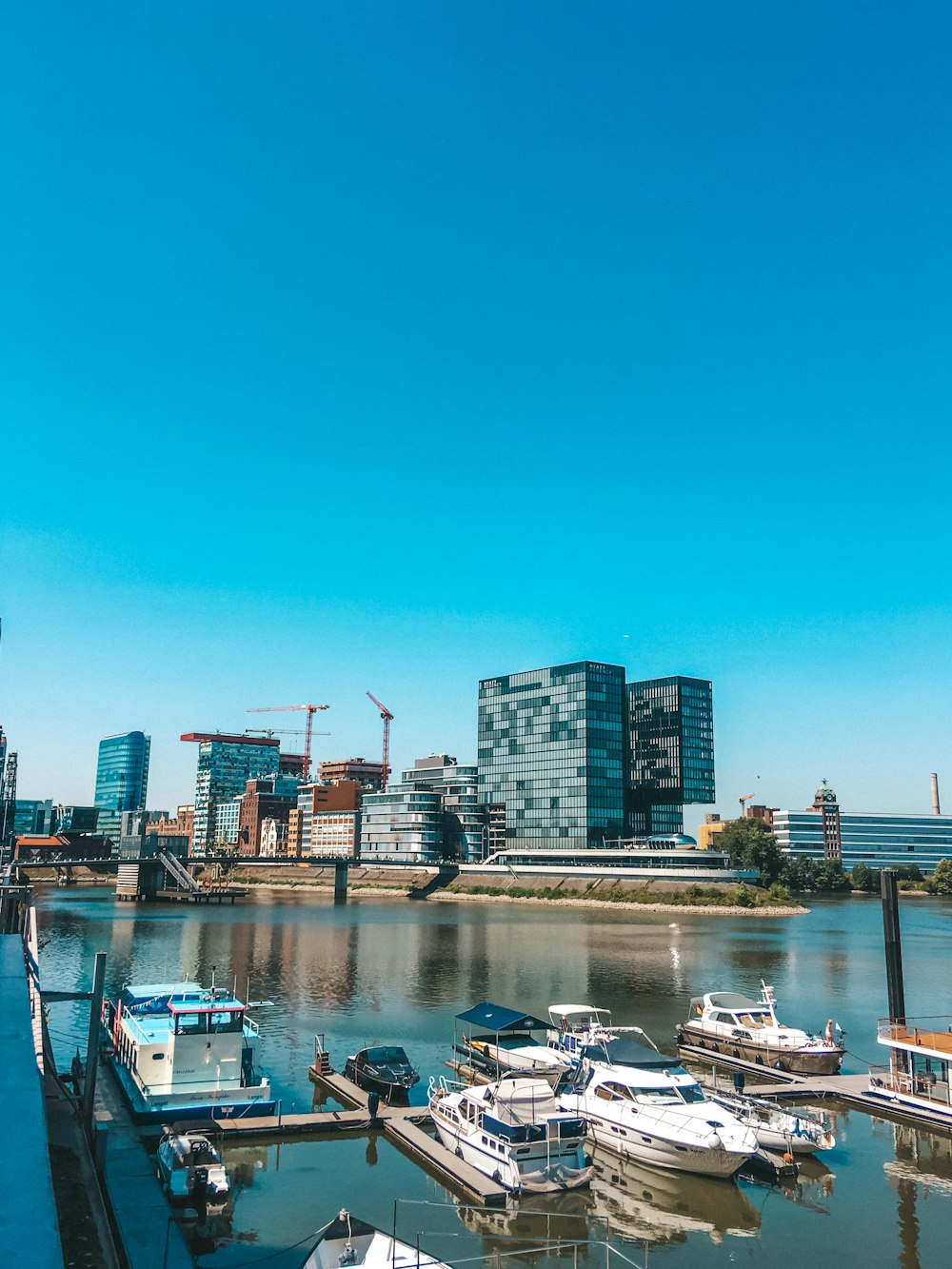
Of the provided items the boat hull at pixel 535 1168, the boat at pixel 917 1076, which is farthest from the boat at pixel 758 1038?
the boat hull at pixel 535 1168

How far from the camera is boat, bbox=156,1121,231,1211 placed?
88.0ft

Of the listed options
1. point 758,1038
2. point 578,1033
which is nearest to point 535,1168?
point 578,1033

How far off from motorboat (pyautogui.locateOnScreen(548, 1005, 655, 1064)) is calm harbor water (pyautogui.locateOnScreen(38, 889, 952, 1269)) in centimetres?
406

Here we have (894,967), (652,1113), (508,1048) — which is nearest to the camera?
(652,1113)

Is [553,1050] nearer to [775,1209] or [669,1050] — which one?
[669,1050]

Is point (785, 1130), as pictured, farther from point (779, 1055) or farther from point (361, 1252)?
point (361, 1252)

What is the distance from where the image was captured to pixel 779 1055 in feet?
145

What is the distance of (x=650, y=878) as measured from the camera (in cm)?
18500

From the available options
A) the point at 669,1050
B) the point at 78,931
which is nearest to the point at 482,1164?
the point at 669,1050

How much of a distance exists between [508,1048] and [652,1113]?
13422 millimetres

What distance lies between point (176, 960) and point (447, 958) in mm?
24912

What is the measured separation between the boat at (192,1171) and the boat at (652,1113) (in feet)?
42.8

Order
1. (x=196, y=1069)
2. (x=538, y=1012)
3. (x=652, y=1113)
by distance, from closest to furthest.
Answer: (x=652, y=1113) → (x=196, y=1069) → (x=538, y=1012)

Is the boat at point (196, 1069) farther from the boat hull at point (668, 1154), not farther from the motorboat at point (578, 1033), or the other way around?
the motorboat at point (578, 1033)
